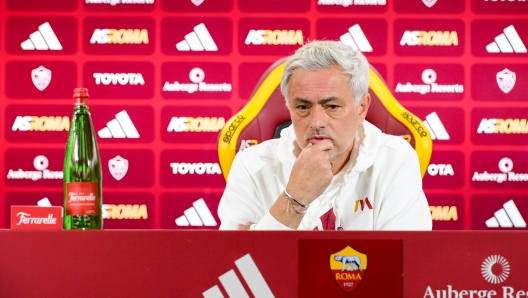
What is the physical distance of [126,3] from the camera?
12.5 ft

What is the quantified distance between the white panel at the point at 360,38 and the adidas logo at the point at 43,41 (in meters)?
1.87

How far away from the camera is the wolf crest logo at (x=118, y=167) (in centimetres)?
382

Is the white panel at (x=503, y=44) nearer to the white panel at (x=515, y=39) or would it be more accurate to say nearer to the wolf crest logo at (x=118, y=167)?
the white panel at (x=515, y=39)

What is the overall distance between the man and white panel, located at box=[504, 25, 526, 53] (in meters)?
2.48

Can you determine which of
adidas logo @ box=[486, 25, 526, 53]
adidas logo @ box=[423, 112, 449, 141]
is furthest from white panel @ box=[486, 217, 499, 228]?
adidas logo @ box=[486, 25, 526, 53]

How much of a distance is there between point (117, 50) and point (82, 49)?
0.22m

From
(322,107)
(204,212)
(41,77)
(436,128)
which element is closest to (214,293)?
(322,107)

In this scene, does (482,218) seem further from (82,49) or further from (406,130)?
(82,49)

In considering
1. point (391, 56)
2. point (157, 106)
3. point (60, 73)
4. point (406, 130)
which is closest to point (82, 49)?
point (60, 73)

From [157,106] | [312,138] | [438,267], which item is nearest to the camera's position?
[438,267]

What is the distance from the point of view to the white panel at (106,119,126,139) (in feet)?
12.5

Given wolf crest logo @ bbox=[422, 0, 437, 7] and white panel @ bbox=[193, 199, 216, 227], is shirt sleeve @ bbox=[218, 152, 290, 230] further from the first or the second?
wolf crest logo @ bbox=[422, 0, 437, 7]

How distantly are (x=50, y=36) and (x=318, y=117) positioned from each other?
2.78m

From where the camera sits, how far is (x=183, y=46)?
381 centimetres
